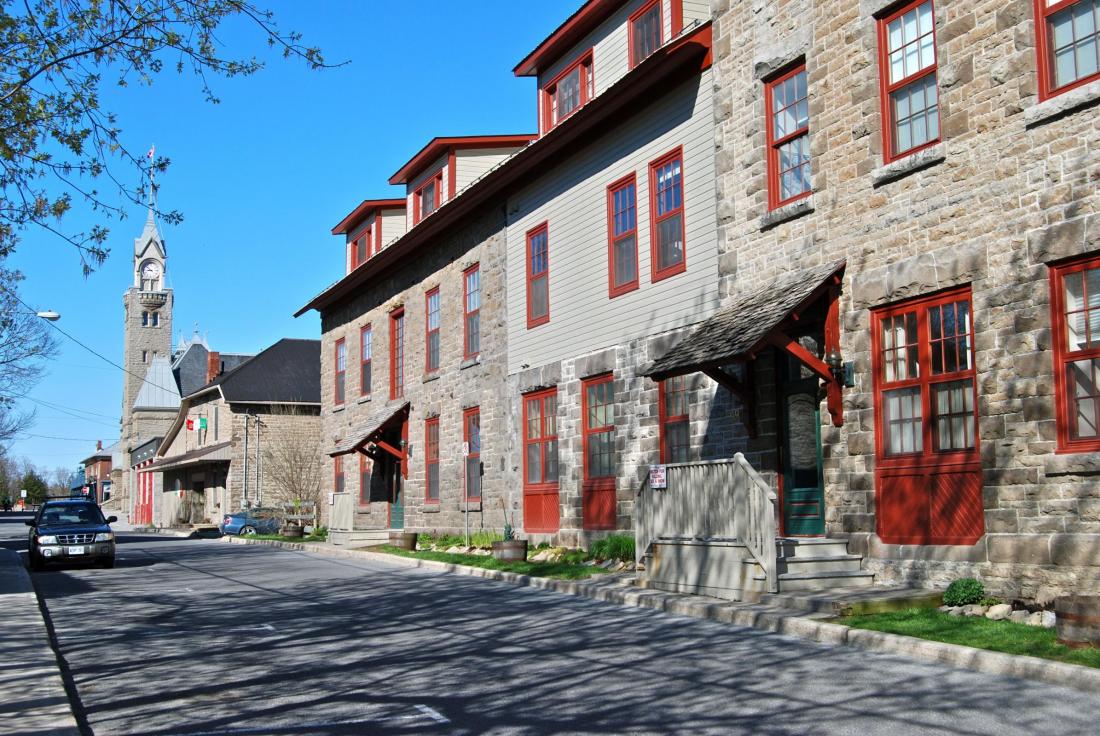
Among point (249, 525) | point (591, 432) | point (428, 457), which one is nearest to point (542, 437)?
point (591, 432)

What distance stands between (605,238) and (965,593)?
10.9m

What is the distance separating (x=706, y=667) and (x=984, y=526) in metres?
4.35

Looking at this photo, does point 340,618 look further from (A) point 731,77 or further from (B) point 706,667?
(A) point 731,77

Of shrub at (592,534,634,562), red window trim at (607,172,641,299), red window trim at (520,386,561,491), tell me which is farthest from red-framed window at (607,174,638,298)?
shrub at (592,534,634,562)

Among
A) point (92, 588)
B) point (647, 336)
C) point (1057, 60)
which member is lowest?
point (92, 588)

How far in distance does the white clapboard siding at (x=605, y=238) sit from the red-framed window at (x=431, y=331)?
496cm

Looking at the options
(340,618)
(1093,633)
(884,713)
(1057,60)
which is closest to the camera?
(884,713)

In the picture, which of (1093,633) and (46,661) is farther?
(46,661)

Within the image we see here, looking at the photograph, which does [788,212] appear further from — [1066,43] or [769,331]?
[1066,43]

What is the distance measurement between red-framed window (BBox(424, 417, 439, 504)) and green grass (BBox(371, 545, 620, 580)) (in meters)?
4.54

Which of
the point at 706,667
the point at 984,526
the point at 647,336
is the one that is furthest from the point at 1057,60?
the point at 647,336

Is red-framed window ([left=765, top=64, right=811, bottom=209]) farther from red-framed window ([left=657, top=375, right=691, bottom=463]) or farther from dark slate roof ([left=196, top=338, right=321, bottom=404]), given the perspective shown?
dark slate roof ([left=196, top=338, right=321, bottom=404])

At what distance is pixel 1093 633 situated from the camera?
9062 millimetres

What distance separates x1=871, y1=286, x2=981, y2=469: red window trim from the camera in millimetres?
12500
